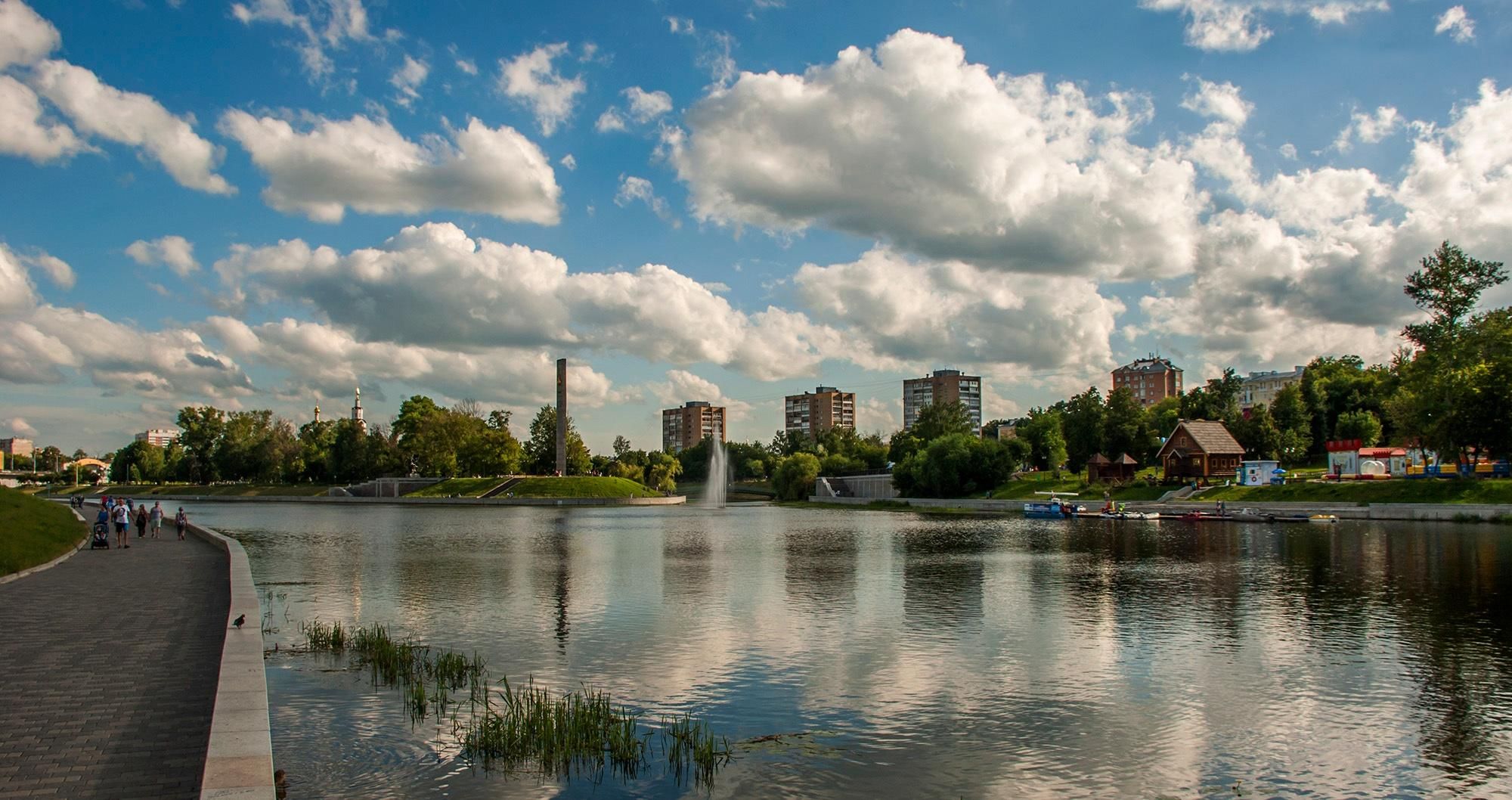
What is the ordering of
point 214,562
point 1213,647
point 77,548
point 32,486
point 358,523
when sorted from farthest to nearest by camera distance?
point 32,486, point 358,523, point 77,548, point 214,562, point 1213,647

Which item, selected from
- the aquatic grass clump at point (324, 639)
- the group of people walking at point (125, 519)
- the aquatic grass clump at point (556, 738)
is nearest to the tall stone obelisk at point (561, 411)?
the group of people walking at point (125, 519)

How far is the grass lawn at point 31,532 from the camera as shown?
29750 millimetres

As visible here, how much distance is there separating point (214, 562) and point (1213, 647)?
2876 centimetres

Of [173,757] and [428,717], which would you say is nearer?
[173,757]

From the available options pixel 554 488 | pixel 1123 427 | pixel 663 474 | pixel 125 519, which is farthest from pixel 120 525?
pixel 663 474

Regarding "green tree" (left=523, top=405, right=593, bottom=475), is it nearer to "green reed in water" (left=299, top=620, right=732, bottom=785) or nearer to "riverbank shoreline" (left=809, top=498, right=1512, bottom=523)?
"riverbank shoreline" (left=809, top=498, right=1512, bottom=523)

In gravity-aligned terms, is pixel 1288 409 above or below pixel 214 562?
above

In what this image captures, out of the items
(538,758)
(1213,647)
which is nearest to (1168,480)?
(1213,647)

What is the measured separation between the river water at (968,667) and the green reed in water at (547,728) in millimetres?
357

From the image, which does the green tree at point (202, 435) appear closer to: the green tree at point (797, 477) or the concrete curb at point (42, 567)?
the green tree at point (797, 477)

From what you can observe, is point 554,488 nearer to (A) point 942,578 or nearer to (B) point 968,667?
(A) point 942,578

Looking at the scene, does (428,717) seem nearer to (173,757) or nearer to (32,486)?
(173,757)

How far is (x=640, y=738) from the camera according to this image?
44.3 ft

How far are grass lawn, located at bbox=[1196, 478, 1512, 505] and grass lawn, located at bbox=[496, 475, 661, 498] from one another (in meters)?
79.5
